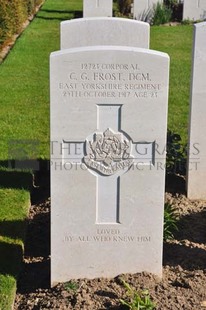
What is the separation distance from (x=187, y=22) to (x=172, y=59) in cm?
515

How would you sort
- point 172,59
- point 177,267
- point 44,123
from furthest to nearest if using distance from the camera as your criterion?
point 172,59 → point 44,123 → point 177,267

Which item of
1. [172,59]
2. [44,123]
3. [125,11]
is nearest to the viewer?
[44,123]

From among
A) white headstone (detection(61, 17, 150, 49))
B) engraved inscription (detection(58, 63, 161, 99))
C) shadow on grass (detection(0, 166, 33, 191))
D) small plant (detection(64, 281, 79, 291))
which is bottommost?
small plant (detection(64, 281, 79, 291))

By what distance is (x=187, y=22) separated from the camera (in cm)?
1750

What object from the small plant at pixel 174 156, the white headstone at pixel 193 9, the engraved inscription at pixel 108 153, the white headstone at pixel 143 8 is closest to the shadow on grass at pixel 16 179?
the small plant at pixel 174 156

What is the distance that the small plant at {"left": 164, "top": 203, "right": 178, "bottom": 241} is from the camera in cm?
499

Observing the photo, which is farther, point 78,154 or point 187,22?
point 187,22

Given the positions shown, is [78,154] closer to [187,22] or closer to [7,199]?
[7,199]

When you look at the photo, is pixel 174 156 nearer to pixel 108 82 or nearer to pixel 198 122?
pixel 198 122

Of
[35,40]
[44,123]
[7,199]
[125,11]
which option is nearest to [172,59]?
[35,40]

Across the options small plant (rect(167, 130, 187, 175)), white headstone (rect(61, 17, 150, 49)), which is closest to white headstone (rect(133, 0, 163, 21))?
small plant (rect(167, 130, 187, 175))

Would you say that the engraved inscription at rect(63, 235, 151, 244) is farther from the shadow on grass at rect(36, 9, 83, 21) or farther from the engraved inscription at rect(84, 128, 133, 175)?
the shadow on grass at rect(36, 9, 83, 21)

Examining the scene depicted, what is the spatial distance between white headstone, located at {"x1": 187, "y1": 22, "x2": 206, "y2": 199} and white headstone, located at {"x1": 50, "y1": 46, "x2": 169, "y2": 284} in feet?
5.51

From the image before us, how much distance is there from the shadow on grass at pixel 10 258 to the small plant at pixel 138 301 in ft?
2.95
